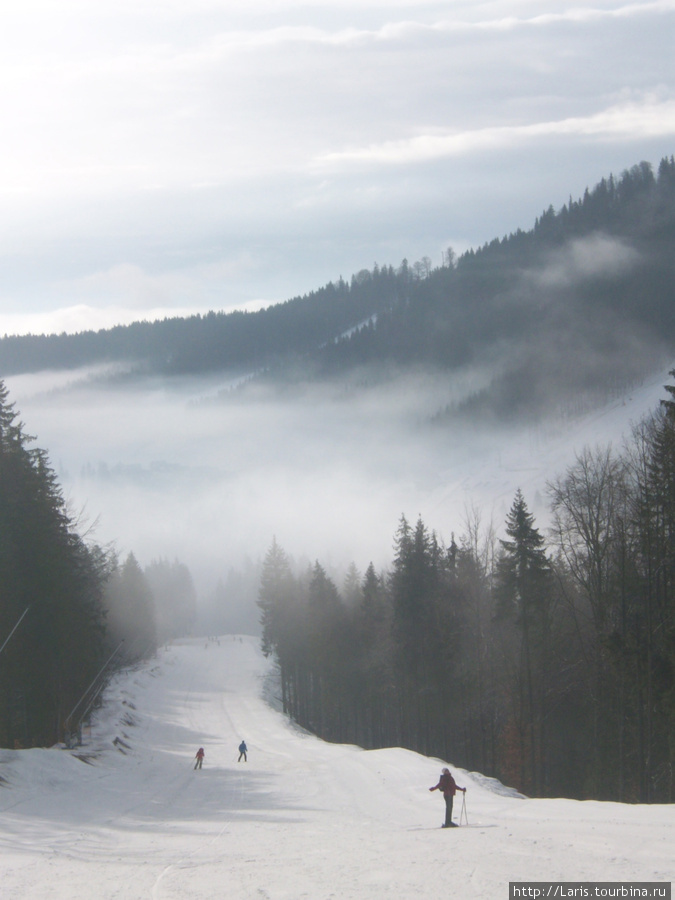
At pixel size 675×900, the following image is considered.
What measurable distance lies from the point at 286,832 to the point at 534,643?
961 inches

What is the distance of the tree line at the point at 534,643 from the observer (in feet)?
91.6

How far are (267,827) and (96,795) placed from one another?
347 inches

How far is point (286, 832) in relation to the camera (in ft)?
65.7

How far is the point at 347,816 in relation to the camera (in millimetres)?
23359

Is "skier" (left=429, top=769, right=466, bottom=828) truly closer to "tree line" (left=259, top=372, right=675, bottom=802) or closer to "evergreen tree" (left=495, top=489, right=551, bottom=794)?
"tree line" (left=259, top=372, right=675, bottom=802)

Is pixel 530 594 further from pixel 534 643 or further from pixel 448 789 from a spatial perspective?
pixel 448 789

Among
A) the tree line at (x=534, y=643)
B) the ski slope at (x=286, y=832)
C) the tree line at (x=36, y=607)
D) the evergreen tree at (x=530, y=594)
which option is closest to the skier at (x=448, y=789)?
the ski slope at (x=286, y=832)

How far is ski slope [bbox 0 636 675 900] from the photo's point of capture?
42.9ft

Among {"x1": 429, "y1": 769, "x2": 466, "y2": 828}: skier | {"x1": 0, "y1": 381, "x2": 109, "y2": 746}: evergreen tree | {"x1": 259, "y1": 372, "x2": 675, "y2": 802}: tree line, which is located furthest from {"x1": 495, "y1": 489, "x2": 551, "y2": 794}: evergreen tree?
{"x1": 0, "y1": 381, "x2": 109, "y2": 746}: evergreen tree

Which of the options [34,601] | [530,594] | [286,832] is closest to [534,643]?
[530,594]

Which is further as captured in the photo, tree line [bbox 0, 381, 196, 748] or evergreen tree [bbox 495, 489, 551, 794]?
evergreen tree [bbox 495, 489, 551, 794]

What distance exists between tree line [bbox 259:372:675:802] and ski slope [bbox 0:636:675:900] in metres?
7.63

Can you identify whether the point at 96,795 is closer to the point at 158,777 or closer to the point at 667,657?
the point at 158,777

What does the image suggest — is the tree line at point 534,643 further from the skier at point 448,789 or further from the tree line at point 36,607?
the tree line at point 36,607
